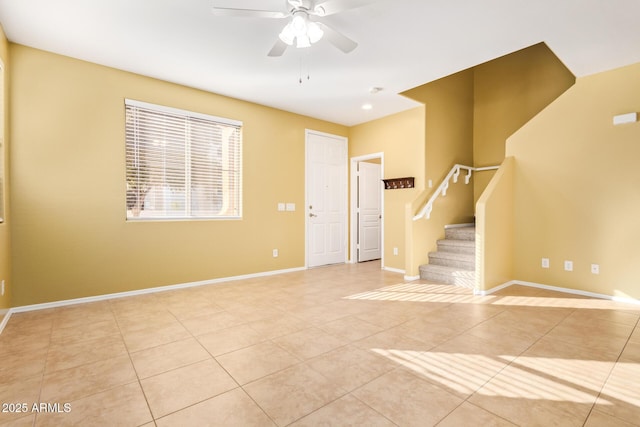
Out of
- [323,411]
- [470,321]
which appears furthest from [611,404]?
[323,411]

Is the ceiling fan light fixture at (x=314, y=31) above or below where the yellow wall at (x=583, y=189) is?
above

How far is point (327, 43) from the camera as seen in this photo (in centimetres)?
320

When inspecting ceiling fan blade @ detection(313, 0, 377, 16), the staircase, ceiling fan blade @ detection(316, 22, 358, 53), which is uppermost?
ceiling fan blade @ detection(313, 0, 377, 16)

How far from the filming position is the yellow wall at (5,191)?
Answer: 9.66 ft

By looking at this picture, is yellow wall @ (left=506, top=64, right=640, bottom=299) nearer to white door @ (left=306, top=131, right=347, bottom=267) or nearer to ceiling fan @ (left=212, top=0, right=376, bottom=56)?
white door @ (left=306, top=131, right=347, bottom=267)

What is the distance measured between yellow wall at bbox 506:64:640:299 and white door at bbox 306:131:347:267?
3.02 metres

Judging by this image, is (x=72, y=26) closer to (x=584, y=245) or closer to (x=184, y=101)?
(x=184, y=101)

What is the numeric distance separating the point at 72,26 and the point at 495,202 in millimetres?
5245

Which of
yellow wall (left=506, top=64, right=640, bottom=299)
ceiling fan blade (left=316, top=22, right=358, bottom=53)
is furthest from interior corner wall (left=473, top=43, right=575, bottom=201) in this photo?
ceiling fan blade (left=316, top=22, right=358, bottom=53)

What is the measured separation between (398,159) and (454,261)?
2.00 meters

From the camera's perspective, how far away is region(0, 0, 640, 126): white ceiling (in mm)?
2635

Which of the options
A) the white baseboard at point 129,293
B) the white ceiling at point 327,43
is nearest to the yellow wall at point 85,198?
the white baseboard at point 129,293

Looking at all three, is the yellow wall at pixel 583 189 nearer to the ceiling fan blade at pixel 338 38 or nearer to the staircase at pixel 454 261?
the staircase at pixel 454 261

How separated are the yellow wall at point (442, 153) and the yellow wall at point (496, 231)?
3.41ft
